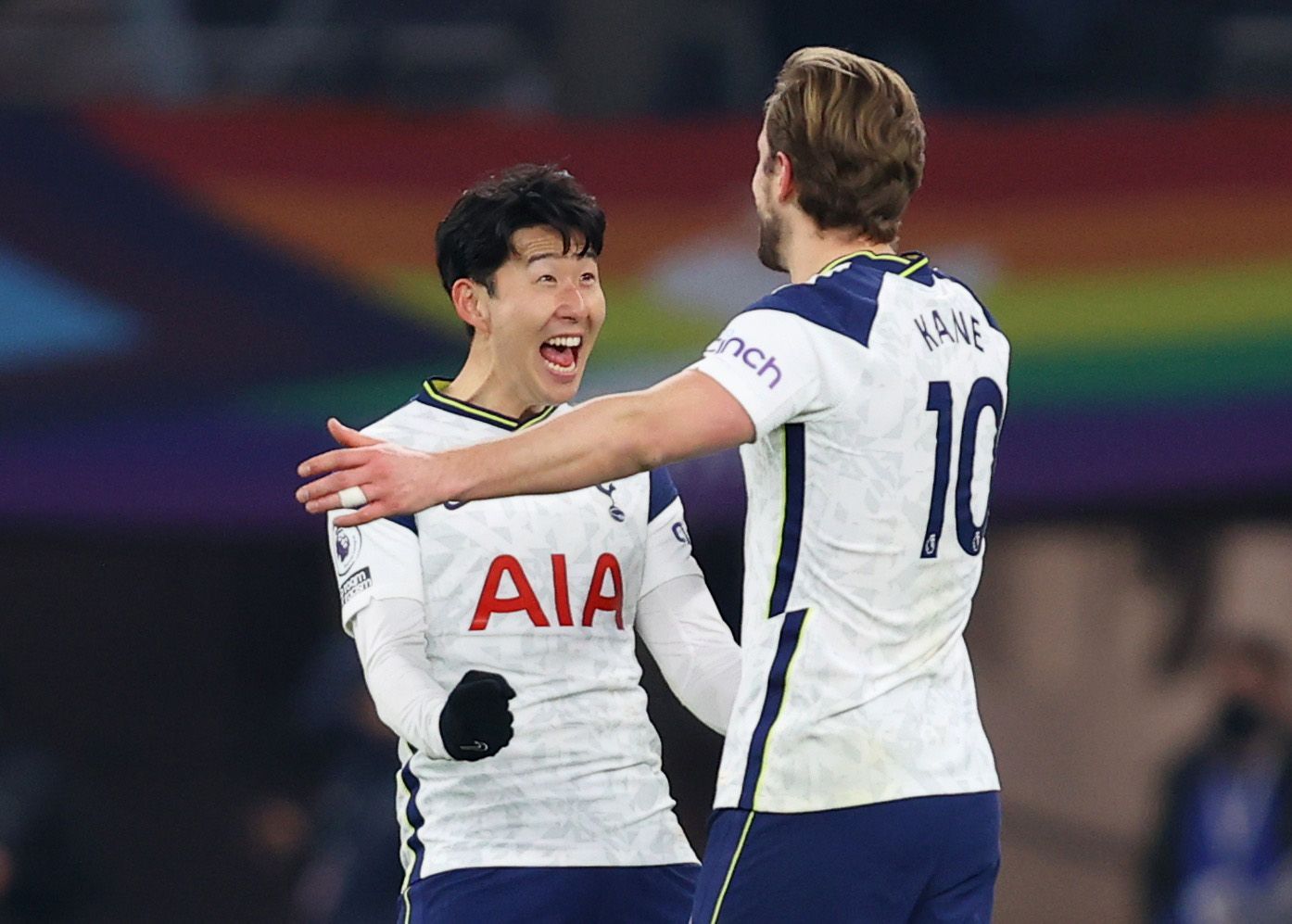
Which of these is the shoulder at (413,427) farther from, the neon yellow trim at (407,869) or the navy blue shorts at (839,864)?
the navy blue shorts at (839,864)

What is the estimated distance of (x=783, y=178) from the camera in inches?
128

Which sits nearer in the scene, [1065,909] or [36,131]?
[36,131]

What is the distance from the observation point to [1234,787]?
7.78 meters

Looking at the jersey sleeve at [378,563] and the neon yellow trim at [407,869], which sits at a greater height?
the jersey sleeve at [378,563]

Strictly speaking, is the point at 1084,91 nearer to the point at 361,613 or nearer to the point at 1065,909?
the point at 1065,909

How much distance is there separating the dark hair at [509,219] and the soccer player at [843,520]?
674 millimetres

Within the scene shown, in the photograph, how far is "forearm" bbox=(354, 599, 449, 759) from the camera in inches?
135

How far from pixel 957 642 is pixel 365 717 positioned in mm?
4583

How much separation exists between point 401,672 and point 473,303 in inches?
27.8

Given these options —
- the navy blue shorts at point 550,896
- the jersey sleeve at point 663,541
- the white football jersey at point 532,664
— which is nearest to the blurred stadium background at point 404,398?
the jersey sleeve at point 663,541

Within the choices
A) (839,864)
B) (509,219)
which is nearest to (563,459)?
(839,864)

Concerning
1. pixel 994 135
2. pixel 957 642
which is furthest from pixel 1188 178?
pixel 957 642

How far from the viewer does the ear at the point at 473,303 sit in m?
3.88

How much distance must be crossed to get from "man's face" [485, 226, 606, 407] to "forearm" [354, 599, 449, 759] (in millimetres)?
451
